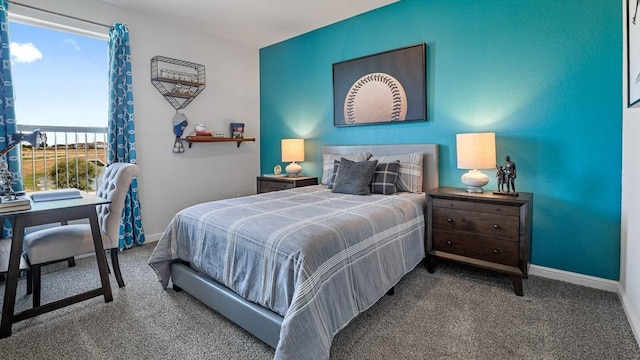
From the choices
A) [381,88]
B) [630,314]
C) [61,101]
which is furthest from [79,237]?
[630,314]

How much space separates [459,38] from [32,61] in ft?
13.4

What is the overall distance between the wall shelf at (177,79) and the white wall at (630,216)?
13.3 feet

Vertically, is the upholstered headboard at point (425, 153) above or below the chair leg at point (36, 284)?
above

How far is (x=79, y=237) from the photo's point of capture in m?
2.17

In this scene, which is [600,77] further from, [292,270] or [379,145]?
[292,270]

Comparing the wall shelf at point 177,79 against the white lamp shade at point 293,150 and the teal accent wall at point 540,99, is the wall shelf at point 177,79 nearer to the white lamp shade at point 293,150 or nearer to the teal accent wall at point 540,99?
the white lamp shade at point 293,150

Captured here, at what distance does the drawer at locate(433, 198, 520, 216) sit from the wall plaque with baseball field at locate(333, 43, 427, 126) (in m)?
1.00

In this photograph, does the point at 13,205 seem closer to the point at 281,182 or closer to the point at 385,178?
the point at 281,182

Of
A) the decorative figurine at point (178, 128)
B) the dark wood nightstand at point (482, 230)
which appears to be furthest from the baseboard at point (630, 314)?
the decorative figurine at point (178, 128)

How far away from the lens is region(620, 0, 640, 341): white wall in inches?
71.7

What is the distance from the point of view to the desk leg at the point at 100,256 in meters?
2.12

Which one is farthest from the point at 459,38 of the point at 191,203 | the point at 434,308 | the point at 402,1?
the point at 191,203

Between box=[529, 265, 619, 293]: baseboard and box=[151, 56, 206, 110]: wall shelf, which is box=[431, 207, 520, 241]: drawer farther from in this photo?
box=[151, 56, 206, 110]: wall shelf

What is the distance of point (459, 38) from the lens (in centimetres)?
293
